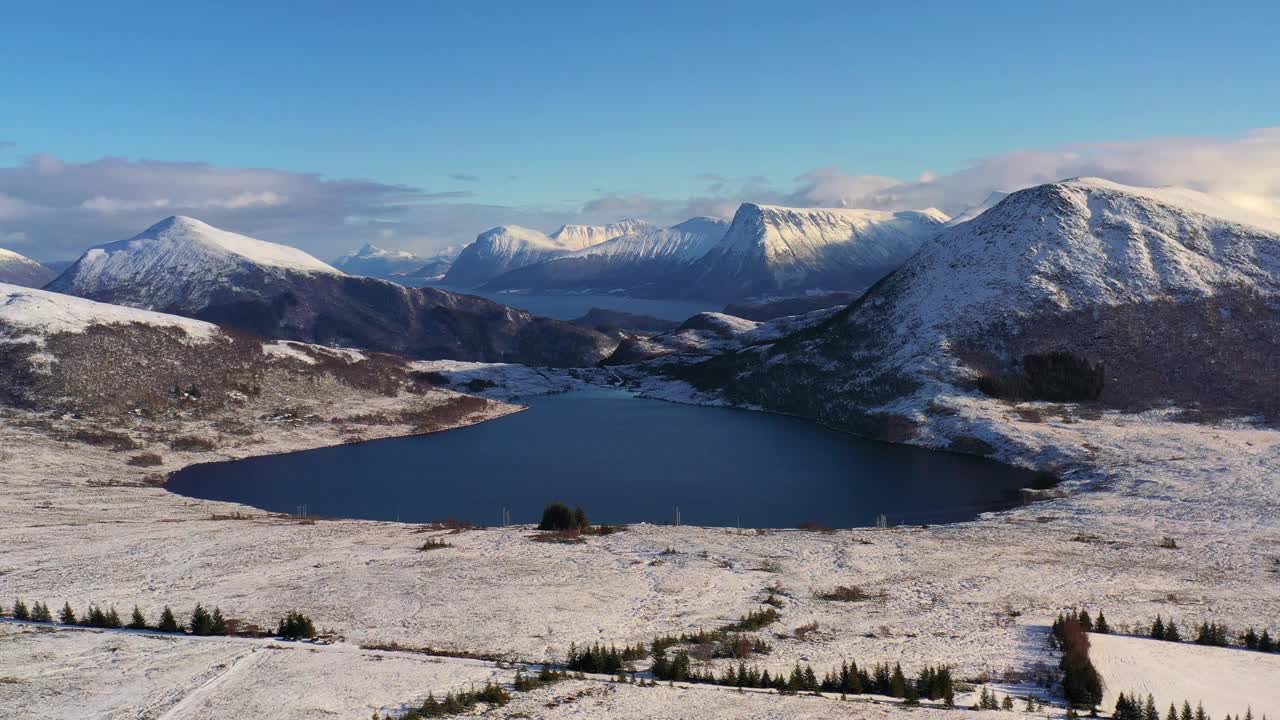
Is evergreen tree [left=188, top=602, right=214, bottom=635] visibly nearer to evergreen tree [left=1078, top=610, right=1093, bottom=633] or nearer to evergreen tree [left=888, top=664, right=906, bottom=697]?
evergreen tree [left=888, top=664, right=906, bottom=697]

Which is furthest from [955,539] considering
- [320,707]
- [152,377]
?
[152,377]

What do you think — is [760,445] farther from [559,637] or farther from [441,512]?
[559,637]

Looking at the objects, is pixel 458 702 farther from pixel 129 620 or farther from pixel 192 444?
pixel 192 444

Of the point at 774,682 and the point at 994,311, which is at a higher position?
the point at 994,311

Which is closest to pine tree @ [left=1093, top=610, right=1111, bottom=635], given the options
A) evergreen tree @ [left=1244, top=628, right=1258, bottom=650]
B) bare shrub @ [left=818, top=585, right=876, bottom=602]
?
evergreen tree @ [left=1244, top=628, right=1258, bottom=650]

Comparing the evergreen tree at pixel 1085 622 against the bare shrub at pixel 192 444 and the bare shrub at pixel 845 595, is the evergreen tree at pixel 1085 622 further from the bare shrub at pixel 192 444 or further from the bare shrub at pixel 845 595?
the bare shrub at pixel 192 444

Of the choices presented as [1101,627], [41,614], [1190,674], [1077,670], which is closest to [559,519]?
[41,614]

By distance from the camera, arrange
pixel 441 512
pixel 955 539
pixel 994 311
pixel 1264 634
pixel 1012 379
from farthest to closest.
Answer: pixel 994 311 → pixel 1012 379 → pixel 441 512 → pixel 955 539 → pixel 1264 634
